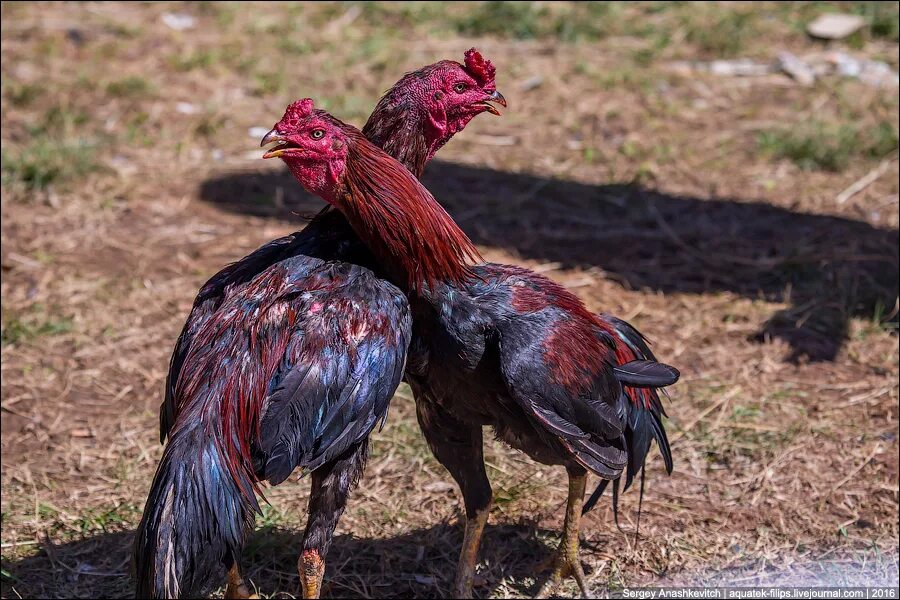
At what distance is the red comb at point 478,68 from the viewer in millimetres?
3840

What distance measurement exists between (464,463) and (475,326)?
0.68 meters

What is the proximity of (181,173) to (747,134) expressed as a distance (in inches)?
167

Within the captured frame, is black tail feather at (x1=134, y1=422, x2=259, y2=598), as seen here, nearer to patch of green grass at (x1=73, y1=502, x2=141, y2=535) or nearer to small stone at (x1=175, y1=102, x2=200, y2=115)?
patch of green grass at (x1=73, y1=502, x2=141, y2=535)

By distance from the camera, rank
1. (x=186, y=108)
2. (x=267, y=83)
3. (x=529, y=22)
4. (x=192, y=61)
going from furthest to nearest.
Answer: (x=529, y=22) → (x=192, y=61) → (x=267, y=83) → (x=186, y=108)

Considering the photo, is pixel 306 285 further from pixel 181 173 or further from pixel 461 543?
pixel 181 173

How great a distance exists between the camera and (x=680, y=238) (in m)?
6.66

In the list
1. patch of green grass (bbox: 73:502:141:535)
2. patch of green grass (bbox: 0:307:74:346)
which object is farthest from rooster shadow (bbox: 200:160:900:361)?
patch of green grass (bbox: 73:502:141:535)

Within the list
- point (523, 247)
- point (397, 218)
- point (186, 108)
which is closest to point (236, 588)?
point (397, 218)

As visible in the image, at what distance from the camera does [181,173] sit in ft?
24.1

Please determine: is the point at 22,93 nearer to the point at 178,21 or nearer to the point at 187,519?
the point at 178,21

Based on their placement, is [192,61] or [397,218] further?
[192,61]

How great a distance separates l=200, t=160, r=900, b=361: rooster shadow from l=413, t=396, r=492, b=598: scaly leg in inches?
88.8

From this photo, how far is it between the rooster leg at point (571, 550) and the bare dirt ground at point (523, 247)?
13 centimetres

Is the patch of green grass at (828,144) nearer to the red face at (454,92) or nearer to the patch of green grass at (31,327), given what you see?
the red face at (454,92)
